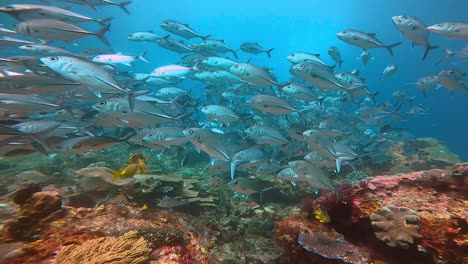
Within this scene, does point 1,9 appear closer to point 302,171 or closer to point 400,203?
point 302,171

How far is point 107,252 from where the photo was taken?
9.96 feet

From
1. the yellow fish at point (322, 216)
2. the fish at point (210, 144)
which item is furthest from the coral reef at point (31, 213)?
the yellow fish at point (322, 216)

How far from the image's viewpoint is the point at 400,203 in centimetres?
435

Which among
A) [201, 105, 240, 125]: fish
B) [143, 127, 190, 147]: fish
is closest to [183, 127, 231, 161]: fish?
[143, 127, 190, 147]: fish

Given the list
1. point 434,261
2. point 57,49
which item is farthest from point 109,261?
point 57,49

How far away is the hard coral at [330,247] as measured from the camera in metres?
3.71

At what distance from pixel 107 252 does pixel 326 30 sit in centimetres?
9091

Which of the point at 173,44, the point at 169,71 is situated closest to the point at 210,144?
the point at 169,71

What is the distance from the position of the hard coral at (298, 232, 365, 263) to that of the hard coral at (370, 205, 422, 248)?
425mm

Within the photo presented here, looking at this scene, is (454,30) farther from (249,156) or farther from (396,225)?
(249,156)

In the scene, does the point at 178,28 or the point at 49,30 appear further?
the point at 178,28

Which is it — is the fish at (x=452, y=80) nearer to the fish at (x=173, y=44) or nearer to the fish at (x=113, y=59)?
the fish at (x=173, y=44)

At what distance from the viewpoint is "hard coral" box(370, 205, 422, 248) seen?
3.56 m

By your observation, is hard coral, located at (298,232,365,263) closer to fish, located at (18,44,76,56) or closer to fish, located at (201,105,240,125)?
fish, located at (201,105,240,125)
